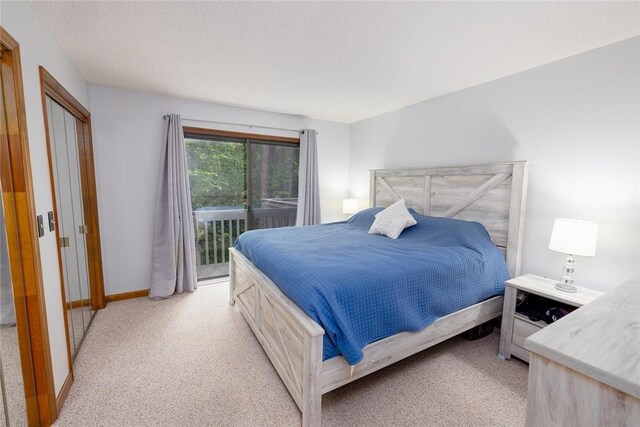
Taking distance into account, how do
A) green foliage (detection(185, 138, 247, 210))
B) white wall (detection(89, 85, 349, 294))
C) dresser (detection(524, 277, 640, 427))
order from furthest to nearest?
green foliage (detection(185, 138, 247, 210)) → white wall (detection(89, 85, 349, 294)) → dresser (detection(524, 277, 640, 427))

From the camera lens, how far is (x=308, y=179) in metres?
4.34

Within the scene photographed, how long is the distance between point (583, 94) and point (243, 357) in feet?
11.2

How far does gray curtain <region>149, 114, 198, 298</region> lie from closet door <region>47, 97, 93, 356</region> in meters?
0.70

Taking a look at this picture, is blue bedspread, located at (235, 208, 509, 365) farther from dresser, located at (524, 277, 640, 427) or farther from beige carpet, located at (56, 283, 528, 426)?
dresser, located at (524, 277, 640, 427)

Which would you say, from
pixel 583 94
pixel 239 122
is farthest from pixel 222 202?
pixel 583 94

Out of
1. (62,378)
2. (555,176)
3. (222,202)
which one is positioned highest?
(555,176)

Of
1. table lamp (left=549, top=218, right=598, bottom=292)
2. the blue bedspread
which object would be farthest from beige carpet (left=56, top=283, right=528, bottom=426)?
table lamp (left=549, top=218, right=598, bottom=292)

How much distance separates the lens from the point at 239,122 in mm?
3904

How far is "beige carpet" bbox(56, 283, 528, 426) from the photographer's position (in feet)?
5.66

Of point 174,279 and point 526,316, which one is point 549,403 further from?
point 174,279

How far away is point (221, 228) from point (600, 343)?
4017mm

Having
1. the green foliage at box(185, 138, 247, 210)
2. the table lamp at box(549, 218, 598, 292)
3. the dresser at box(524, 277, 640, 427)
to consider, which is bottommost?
the dresser at box(524, 277, 640, 427)

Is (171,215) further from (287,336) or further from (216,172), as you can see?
(287,336)

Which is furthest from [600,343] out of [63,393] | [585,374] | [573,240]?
[63,393]
